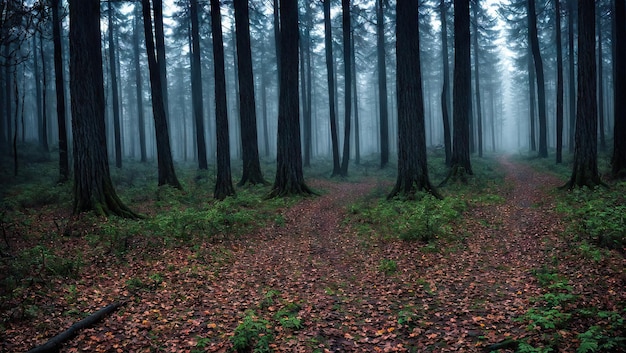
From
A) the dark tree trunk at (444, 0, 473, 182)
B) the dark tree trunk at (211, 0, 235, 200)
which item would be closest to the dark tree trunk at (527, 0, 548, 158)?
the dark tree trunk at (444, 0, 473, 182)

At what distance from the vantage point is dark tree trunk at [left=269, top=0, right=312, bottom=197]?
14.6m

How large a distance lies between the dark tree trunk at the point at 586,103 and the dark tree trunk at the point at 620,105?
1990 mm

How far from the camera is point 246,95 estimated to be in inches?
648

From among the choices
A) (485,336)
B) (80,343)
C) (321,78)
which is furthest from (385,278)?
(321,78)

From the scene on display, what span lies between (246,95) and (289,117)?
2.74m

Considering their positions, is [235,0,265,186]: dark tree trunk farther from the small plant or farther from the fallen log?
the small plant

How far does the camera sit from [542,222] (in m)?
8.94

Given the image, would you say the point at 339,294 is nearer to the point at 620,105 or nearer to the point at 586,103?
the point at 586,103

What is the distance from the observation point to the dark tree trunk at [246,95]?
15.8 metres

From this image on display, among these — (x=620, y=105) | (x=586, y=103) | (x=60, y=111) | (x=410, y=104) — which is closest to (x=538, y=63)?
(x=620, y=105)

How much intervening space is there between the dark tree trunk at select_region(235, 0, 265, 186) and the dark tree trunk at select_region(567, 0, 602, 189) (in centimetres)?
1245

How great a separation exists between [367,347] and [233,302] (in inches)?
96.2

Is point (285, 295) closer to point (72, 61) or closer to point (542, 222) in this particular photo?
point (542, 222)

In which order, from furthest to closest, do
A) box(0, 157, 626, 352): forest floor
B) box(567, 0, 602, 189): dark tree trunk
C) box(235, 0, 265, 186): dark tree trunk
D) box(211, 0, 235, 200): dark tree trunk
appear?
box(235, 0, 265, 186): dark tree trunk < box(211, 0, 235, 200): dark tree trunk < box(567, 0, 602, 189): dark tree trunk < box(0, 157, 626, 352): forest floor
